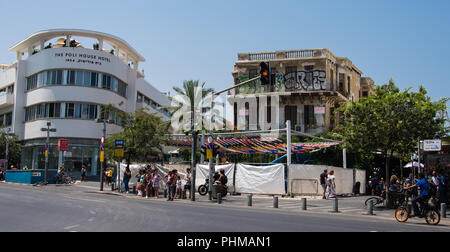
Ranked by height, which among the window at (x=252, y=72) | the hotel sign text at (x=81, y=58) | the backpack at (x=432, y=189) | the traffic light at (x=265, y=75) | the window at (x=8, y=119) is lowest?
the backpack at (x=432, y=189)

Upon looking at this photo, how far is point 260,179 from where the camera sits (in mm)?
25297

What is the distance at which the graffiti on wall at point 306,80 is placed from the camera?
38781 mm

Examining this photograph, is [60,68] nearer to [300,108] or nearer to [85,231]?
[300,108]

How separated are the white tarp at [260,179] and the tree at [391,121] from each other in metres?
5.77

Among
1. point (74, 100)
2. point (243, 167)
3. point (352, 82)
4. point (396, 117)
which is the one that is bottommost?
point (243, 167)

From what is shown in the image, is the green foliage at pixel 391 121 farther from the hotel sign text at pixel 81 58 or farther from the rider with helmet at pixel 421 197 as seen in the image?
the hotel sign text at pixel 81 58

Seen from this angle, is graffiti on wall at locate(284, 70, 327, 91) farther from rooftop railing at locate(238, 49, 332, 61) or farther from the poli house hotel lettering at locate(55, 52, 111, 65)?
the poli house hotel lettering at locate(55, 52, 111, 65)

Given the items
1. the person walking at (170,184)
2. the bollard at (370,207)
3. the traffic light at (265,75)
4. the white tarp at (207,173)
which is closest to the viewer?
the bollard at (370,207)

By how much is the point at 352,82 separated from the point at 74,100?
2973 centimetres

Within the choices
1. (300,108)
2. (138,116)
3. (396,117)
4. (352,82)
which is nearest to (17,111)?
(138,116)

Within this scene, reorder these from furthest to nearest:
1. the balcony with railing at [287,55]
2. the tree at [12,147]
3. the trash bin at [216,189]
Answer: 1. the tree at [12,147]
2. the balcony with railing at [287,55]
3. the trash bin at [216,189]

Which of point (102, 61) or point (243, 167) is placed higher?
point (102, 61)

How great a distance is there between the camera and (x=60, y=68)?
4209 cm

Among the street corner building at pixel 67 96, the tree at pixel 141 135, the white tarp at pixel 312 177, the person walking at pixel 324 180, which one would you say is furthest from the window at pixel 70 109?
the person walking at pixel 324 180
